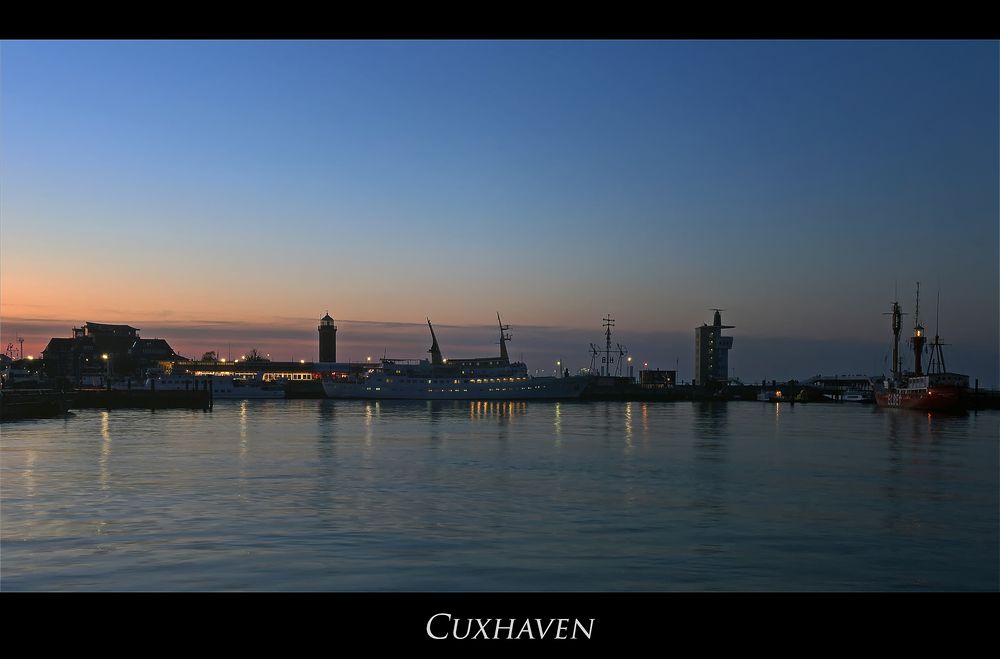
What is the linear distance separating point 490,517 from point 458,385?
124342 millimetres

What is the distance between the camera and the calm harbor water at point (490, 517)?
51.8 feet

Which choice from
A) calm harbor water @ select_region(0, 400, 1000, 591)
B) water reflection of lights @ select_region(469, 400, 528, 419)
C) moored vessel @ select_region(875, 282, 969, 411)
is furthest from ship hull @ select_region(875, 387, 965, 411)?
calm harbor water @ select_region(0, 400, 1000, 591)

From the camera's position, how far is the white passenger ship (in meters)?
146

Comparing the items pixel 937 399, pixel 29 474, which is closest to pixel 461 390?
pixel 937 399

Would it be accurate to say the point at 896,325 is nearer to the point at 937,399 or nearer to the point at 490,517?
the point at 937,399

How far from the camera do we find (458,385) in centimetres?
14625

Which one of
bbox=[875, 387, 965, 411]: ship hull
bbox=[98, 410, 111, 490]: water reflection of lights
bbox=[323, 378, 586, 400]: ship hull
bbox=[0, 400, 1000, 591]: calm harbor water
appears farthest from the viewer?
bbox=[323, 378, 586, 400]: ship hull

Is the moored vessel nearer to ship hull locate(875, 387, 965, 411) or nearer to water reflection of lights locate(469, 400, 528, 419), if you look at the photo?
ship hull locate(875, 387, 965, 411)

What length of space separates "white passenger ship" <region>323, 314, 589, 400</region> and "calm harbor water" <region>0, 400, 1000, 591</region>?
100 metres

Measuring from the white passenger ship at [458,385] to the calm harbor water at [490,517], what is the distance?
3953 inches

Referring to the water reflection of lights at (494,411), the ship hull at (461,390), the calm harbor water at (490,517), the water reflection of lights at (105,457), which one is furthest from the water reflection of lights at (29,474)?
the ship hull at (461,390)

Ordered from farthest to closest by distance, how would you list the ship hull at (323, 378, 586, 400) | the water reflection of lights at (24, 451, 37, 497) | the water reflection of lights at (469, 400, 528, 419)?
the ship hull at (323, 378, 586, 400) < the water reflection of lights at (469, 400, 528, 419) < the water reflection of lights at (24, 451, 37, 497)
